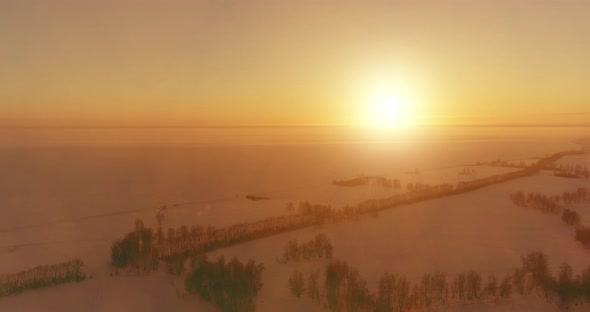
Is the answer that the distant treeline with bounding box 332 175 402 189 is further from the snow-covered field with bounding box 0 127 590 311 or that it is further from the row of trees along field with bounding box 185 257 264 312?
the row of trees along field with bounding box 185 257 264 312

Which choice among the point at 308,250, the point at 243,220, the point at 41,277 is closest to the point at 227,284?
the point at 308,250

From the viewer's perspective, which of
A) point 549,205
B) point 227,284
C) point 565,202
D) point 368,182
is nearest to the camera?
point 227,284

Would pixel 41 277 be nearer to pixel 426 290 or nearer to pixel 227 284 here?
pixel 227 284

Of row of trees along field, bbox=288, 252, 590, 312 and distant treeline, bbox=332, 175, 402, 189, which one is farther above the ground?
distant treeline, bbox=332, 175, 402, 189

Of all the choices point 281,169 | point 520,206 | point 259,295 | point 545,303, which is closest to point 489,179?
point 520,206

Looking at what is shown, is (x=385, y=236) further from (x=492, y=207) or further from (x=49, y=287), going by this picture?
(x=49, y=287)

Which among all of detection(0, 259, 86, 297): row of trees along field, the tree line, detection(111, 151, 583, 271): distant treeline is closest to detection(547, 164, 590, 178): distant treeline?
A: the tree line
